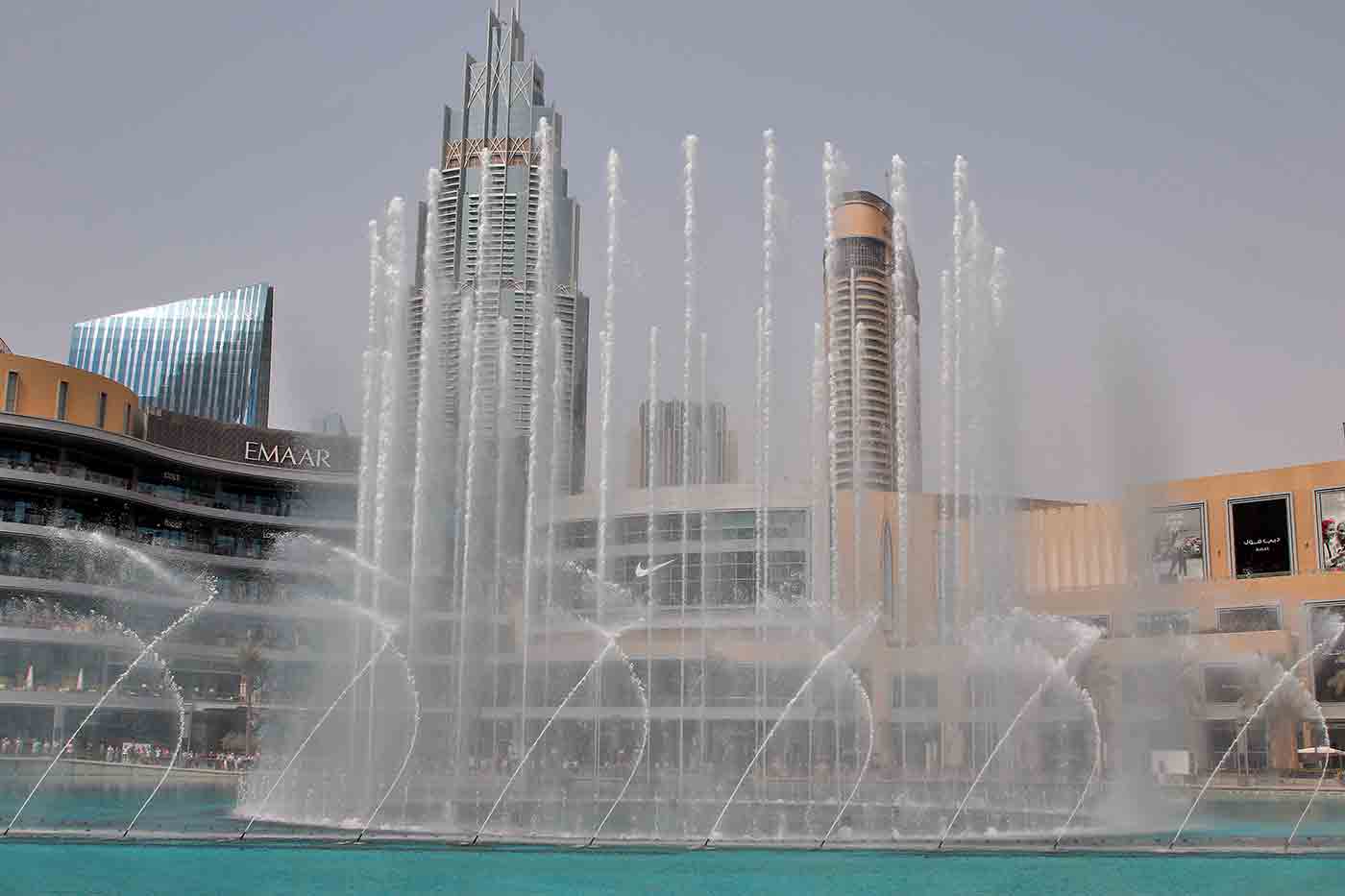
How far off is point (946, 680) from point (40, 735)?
53.8 m

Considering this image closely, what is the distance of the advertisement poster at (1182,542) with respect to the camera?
3600 inches

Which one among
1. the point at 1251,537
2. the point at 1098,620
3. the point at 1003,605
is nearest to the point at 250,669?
the point at 1003,605

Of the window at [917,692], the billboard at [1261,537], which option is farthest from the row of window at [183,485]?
the billboard at [1261,537]

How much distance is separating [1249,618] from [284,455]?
→ 240ft

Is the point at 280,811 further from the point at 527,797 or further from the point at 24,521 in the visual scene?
the point at 24,521

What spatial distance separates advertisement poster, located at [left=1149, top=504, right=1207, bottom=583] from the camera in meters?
91.4

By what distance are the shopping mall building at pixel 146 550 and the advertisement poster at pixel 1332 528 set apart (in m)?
59.5

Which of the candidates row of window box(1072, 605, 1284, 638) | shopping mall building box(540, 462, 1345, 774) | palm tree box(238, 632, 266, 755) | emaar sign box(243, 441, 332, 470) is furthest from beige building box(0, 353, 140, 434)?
row of window box(1072, 605, 1284, 638)

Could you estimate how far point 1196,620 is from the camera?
8900 centimetres

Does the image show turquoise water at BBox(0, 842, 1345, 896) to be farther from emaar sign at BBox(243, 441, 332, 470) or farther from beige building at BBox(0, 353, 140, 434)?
emaar sign at BBox(243, 441, 332, 470)

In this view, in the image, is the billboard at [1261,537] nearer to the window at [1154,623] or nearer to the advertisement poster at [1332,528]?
the advertisement poster at [1332,528]

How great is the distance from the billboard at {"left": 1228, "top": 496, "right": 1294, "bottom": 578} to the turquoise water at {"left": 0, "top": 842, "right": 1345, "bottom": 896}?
60.5 meters

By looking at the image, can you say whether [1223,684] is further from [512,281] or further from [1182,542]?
[512,281]

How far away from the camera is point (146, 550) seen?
101 meters
